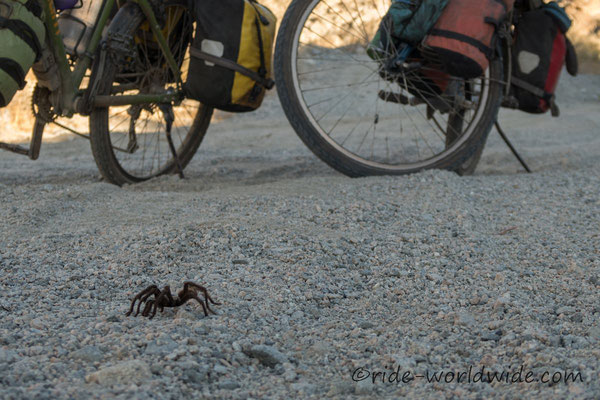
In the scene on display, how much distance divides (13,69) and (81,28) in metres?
0.53

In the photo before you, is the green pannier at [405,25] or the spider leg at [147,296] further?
the green pannier at [405,25]

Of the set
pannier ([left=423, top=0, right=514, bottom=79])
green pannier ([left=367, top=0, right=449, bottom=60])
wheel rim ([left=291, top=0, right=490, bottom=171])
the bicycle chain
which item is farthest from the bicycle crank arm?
pannier ([left=423, top=0, right=514, bottom=79])

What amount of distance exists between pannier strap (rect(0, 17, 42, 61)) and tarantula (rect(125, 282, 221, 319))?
150cm

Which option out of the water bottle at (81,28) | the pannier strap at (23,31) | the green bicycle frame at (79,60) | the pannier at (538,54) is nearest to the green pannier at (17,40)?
the pannier strap at (23,31)

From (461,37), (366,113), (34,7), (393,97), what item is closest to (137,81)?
(34,7)

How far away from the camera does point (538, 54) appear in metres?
3.59

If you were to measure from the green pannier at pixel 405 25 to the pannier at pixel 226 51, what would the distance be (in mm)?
628

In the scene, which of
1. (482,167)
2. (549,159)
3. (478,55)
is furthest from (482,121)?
(549,159)

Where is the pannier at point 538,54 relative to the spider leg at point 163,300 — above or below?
above

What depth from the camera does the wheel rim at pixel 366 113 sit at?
11.2 ft

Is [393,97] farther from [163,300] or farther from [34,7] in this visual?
[163,300]

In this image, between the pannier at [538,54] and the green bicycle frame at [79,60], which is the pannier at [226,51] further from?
the pannier at [538,54]

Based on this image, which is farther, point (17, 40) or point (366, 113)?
point (366, 113)

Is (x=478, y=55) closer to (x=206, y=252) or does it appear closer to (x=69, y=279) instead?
(x=206, y=252)
